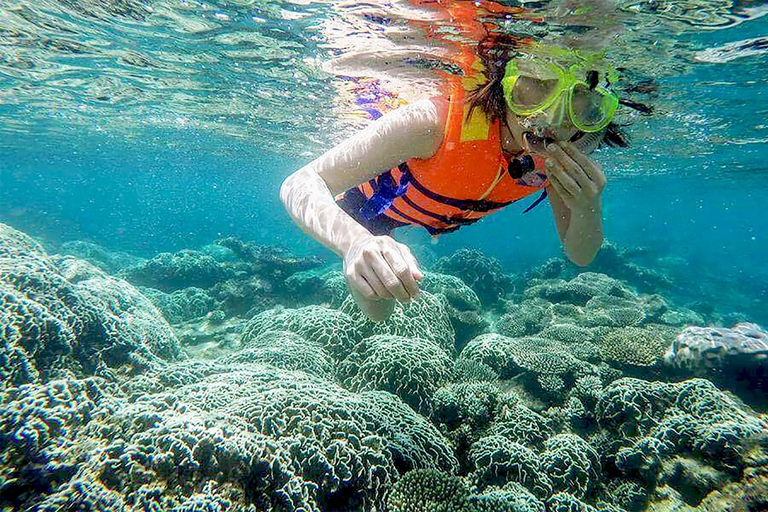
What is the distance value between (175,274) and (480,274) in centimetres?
→ 1094

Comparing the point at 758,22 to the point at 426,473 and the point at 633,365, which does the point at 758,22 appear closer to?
the point at 633,365

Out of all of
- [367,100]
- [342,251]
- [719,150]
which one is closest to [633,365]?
[342,251]

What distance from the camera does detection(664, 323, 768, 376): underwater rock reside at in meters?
5.40

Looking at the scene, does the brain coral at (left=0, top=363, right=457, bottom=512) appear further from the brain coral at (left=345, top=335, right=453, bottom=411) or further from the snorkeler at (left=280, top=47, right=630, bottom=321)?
→ the snorkeler at (left=280, top=47, right=630, bottom=321)

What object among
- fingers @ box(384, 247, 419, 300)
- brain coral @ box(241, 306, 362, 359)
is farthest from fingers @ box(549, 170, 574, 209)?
brain coral @ box(241, 306, 362, 359)

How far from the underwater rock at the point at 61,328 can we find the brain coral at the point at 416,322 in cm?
317

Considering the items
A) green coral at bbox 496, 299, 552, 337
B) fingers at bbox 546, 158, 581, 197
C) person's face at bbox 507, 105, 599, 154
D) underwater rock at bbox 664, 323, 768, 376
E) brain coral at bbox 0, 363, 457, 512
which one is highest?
person's face at bbox 507, 105, 599, 154

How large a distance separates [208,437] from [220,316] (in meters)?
8.12

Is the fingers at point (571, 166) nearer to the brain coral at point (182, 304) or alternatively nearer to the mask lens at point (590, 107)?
the mask lens at point (590, 107)

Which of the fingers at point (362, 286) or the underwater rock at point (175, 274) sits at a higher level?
the fingers at point (362, 286)

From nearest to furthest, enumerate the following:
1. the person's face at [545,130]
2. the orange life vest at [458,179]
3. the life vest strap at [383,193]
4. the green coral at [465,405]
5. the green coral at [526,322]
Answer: the person's face at [545,130] → the orange life vest at [458,179] → the life vest strap at [383,193] → the green coral at [465,405] → the green coral at [526,322]

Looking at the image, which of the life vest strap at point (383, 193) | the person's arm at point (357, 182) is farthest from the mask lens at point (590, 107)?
the life vest strap at point (383, 193)

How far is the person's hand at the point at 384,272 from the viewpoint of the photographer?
5.00 ft

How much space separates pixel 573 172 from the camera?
253 centimetres
